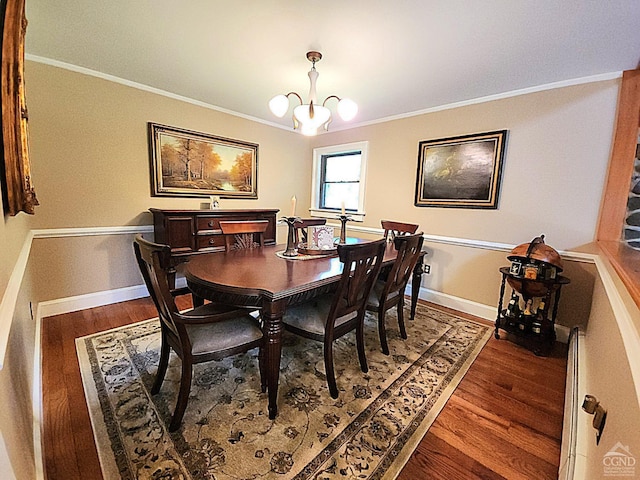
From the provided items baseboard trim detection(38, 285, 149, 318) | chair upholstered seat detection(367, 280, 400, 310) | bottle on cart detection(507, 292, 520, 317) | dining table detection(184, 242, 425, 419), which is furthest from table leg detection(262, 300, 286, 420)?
baseboard trim detection(38, 285, 149, 318)

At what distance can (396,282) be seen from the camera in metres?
2.16

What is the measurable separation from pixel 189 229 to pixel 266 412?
2126mm

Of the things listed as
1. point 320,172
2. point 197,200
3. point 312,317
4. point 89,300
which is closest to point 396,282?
point 312,317

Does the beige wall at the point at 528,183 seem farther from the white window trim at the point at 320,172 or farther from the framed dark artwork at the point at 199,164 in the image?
the framed dark artwork at the point at 199,164

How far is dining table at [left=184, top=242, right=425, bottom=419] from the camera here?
1.40m

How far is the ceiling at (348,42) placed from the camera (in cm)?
158

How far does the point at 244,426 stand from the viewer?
1438 millimetres

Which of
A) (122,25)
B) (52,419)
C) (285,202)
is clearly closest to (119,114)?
(122,25)

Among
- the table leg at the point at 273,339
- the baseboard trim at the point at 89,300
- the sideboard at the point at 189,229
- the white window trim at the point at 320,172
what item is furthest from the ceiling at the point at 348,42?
the baseboard trim at the point at 89,300

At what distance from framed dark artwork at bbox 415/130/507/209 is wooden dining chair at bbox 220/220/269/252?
1991mm

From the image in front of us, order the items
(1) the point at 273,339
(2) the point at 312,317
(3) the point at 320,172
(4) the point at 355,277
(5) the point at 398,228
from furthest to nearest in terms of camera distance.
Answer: (3) the point at 320,172 < (5) the point at 398,228 < (2) the point at 312,317 < (4) the point at 355,277 < (1) the point at 273,339

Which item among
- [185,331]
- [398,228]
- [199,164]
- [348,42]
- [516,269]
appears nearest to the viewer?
[185,331]

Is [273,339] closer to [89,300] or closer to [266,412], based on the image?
[266,412]

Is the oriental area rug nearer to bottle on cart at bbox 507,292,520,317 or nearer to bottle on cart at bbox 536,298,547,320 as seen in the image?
bottle on cart at bbox 507,292,520,317
